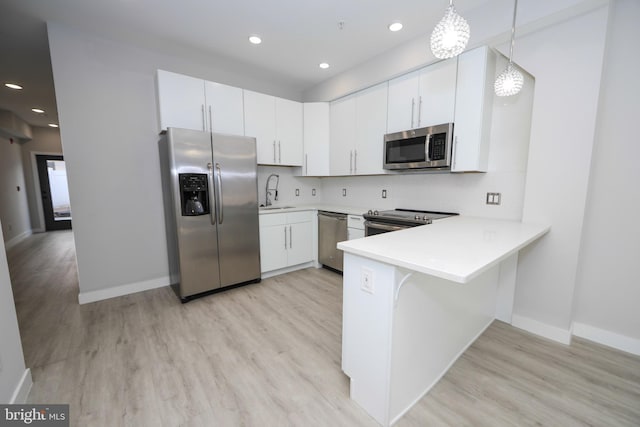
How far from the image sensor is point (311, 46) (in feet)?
9.29

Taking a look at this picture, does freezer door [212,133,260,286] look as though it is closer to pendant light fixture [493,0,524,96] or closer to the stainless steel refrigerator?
the stainless steel refrigerator

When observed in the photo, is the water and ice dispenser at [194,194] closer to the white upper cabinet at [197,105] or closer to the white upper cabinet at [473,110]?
the white upper cabinet at [197,105]

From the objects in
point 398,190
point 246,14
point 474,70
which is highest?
point 246,14

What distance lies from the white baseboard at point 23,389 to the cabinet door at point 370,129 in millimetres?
3319

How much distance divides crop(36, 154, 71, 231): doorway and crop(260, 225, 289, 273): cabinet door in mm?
6635

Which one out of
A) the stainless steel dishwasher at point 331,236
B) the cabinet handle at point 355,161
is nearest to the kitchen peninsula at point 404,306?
the stainless steel dishwasher at point 331,236

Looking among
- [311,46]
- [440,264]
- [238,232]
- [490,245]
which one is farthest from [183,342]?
[311,46]

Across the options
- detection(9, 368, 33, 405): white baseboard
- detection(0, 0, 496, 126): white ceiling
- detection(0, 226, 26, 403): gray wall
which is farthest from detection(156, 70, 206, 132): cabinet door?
detection(9, 368, 33, 405): white baseboard

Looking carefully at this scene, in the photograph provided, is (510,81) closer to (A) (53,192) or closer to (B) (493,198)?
(B) (493,198)

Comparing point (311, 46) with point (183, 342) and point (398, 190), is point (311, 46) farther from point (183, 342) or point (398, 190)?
point (183, 342)

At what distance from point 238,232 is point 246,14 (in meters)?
2.16

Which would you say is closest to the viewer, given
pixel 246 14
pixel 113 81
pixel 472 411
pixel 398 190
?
pixel 472 411

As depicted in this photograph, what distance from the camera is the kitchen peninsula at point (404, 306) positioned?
4.08 ft

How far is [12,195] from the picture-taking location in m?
5.56
